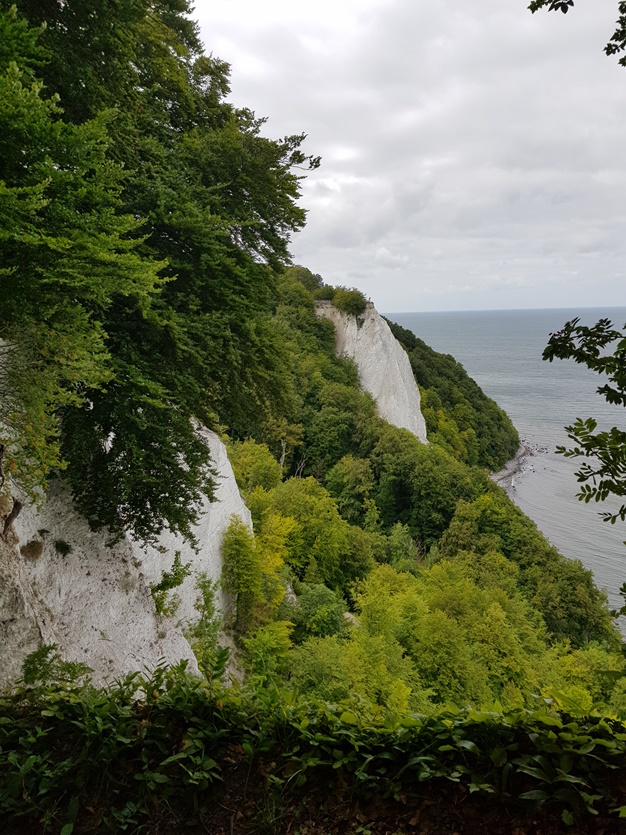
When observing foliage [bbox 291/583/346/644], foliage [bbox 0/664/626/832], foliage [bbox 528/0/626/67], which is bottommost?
foliage [bbox 291/583/346/644]

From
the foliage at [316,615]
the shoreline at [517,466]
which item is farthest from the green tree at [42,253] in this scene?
the shoreline at [517,466]

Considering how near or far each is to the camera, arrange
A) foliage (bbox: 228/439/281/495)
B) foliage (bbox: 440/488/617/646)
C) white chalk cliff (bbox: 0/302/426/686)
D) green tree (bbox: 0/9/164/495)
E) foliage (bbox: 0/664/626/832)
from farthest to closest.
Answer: foliage (bbox: 228/439/281/495) < foliage (bbox: 440/488/617/646) < white chalk cliff (bbox: 0/302/426/686) < green tree (bbox: 0/9/164/495) < foliage (bbox: 0/664/626/832)

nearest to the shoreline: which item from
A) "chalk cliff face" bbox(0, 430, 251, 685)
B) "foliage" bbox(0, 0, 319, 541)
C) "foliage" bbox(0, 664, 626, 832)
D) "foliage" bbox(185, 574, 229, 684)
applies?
"foliage" bbox(185, 574, 229, 684)

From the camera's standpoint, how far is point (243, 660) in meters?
12.4

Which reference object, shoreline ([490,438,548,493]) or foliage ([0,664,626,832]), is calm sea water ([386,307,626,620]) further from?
foliage ([0,664,626,832])

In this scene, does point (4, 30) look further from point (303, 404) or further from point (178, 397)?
point (303, 404)

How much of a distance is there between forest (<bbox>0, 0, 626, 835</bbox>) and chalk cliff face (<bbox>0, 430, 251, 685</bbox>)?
0.61 meters

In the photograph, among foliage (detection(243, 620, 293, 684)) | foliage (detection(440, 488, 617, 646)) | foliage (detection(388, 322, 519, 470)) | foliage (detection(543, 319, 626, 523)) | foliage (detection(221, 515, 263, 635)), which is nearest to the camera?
foliage (detection(543, 319, 626, 523))

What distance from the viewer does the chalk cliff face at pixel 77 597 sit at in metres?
5.75

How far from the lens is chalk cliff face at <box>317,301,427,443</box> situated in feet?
146

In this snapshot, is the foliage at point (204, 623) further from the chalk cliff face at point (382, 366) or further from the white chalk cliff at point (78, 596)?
the chalk cliff face at point (382, 366)

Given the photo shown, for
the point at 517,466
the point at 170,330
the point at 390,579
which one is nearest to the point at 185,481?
the point at 170,330

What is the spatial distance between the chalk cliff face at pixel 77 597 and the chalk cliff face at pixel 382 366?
36713 millimetres

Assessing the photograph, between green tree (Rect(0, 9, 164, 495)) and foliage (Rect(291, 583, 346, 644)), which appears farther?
foliage (Rect(291, 583, 346, 644))
